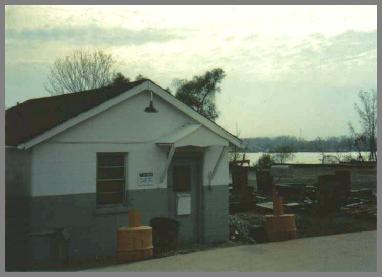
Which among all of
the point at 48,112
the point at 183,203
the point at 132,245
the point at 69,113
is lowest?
the point at 132,245

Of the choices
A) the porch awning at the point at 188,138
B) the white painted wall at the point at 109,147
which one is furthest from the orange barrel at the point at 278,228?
the porch awning at the point at 188,138

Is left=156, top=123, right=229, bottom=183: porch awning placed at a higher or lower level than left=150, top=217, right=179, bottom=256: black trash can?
higher

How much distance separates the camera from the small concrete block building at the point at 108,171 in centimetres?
1276

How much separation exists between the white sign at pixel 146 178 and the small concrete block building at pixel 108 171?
1.0 inches

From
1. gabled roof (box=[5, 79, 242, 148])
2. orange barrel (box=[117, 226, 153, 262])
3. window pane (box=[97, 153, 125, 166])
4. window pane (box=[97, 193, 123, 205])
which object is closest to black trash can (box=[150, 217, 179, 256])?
orange barrel (box=[117, 226, 153, 262])

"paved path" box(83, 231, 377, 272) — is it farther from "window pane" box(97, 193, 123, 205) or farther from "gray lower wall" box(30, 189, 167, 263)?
"window pane" box(97, 193, 123, 205)

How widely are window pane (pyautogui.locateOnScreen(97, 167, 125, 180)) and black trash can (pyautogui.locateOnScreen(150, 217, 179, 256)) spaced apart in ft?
5.21

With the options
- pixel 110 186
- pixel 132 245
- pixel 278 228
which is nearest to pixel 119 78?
pixel 110 186

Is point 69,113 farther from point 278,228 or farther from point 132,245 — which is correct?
point 278,228

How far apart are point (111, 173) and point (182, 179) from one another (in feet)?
7.47

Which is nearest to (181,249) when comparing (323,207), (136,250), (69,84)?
(136,250)

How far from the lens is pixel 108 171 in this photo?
45.7ft

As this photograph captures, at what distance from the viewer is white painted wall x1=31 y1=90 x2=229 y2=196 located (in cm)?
1283

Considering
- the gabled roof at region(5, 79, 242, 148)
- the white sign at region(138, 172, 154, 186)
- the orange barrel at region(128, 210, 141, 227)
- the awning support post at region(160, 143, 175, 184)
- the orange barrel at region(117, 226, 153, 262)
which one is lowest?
the orange barrel at region(117, 226, 153, 262)
